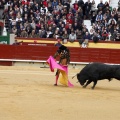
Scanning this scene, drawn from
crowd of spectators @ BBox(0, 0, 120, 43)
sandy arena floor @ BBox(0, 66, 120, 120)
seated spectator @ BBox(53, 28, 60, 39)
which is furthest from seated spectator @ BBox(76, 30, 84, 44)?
sandy arena floor @ BBox(0, 66, 120, 120)

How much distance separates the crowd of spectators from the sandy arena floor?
322 inches

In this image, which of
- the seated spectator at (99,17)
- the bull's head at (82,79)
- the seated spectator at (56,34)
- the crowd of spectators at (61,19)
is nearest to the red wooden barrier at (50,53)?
the crowd of spectators at (61,19)

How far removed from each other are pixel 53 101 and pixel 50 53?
1176 centimetres

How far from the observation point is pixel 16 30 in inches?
1048

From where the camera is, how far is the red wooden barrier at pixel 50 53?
78.3ft

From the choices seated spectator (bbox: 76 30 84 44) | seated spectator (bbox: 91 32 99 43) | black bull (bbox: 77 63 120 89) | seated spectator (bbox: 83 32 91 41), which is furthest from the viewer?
seated spectator (bbox: 76 30 84 44)

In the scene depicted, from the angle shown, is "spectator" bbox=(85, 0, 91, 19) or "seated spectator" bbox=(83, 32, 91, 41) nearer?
"seated spectator" bbox=(83, 32, 91, 41)

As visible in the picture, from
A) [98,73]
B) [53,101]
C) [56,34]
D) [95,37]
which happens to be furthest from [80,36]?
[53,101]

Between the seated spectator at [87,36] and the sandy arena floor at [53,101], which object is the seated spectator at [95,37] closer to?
the seated spectator at [87,36]

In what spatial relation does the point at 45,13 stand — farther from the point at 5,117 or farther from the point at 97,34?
the point at 5,117

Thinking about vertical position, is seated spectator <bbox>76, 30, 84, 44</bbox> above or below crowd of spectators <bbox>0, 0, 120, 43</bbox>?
below

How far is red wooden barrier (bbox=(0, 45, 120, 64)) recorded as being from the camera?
78.3 ft

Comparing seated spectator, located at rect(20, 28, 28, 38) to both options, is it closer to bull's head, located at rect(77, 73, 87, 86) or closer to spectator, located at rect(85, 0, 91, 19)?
spectator, located at rect(85, 0, 91, 19)

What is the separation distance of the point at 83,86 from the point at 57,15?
11302 millimetres
